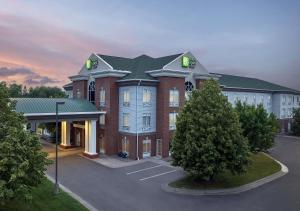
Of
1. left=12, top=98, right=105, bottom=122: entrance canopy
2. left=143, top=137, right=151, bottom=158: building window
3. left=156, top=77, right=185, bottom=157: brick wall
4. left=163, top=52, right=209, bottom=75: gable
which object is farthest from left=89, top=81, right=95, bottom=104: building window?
left=163, top=52, right=209, bottom=75: gable

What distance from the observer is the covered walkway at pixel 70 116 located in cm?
3662

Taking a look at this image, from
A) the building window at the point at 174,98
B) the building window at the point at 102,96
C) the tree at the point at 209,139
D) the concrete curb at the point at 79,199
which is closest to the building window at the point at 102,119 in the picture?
the building window at the point at 102,96

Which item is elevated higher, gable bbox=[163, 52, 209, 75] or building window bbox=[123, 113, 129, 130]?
gable bbox=[163, 52, 209, 75]

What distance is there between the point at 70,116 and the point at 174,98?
14.4 metres

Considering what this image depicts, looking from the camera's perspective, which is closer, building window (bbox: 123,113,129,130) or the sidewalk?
the sidewalk

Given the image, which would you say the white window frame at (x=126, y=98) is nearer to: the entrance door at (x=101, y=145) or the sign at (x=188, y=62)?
the entrance door at (x=101, y=145)

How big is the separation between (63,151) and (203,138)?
25.9 metres

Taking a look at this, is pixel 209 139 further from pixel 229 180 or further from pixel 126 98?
pixel 126 98

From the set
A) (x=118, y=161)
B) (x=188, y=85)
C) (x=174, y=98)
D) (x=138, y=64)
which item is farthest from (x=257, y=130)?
(x=138, y=64)

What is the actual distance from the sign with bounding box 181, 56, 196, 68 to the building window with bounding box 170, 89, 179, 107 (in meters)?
4.06

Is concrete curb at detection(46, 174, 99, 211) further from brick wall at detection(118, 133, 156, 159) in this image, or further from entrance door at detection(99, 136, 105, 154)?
entrance door at detection(99, 136, 105, 154)

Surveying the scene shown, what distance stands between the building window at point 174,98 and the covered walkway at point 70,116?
980 centimetres

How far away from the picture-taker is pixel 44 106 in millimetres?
38031

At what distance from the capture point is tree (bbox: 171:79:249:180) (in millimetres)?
27281
